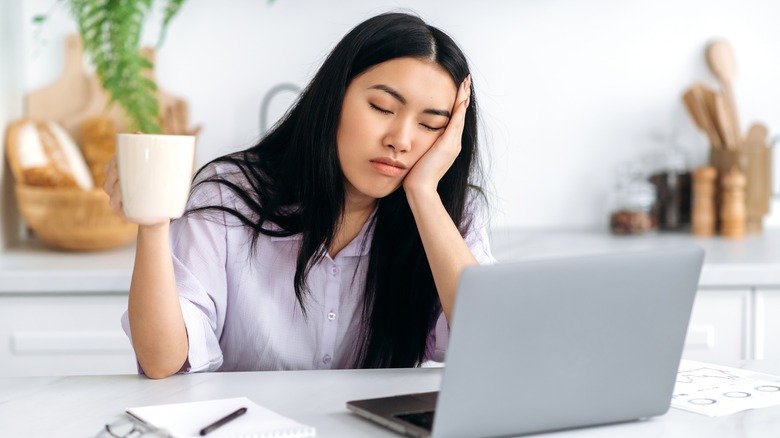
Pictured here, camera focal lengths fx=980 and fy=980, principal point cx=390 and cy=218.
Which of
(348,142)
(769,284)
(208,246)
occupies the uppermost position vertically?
(348,142)

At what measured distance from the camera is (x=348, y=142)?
147cm

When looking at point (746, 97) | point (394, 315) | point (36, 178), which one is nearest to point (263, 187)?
point (394, 315)

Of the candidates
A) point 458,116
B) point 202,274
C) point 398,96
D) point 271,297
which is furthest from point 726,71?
point 202,274

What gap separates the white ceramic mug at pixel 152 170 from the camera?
104cm

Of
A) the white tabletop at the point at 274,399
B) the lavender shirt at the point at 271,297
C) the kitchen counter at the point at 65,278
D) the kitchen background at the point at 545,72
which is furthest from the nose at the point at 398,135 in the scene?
the kitchen background at the point at 545,72

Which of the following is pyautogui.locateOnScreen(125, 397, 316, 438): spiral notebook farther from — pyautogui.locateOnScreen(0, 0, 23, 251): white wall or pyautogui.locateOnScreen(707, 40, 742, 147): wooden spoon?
pyautogui.locateOnScreen(707, 40, 742, 147): wooden spoon

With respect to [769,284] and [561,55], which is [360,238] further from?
[561,55]

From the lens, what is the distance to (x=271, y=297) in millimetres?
1531

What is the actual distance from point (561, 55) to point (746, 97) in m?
0.55

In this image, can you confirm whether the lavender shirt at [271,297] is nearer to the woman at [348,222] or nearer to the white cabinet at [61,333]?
the woman at [348,222]

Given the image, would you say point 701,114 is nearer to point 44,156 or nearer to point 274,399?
point 44,156

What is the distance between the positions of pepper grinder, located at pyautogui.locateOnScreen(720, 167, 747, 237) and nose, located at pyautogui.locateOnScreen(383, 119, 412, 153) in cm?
150

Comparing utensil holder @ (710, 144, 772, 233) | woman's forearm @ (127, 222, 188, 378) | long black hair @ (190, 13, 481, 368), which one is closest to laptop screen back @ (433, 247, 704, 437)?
woman's forearm @ (127, 222, 188, 378)

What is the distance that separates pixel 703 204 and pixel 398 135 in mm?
1516
